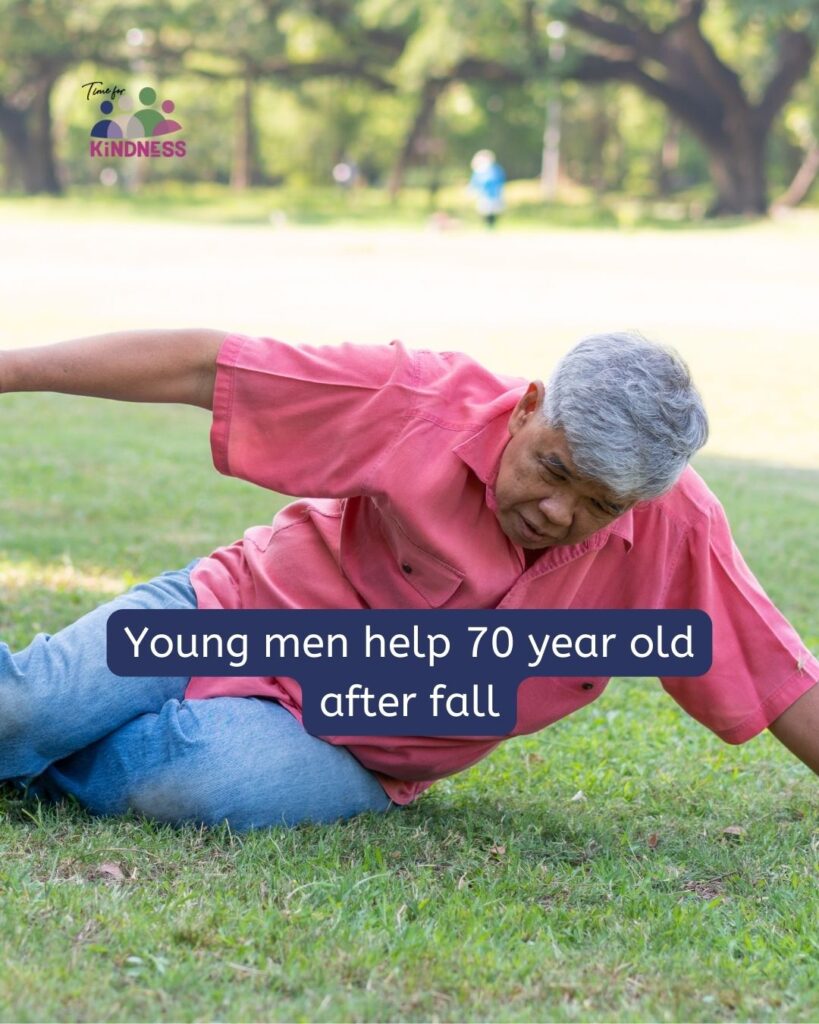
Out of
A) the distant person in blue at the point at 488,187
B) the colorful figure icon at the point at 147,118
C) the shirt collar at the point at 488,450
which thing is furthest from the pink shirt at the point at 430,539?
the distant person in blue at the point at 488,187

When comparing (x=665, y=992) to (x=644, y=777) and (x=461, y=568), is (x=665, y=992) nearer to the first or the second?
(x=461, y=568)

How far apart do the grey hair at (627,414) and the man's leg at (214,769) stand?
0.94 meters

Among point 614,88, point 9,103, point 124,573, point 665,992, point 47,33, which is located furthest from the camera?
point 614,88

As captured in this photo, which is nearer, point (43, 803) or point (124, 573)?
point (43, 803)

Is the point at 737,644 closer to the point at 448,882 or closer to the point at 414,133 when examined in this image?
the point at 448,882

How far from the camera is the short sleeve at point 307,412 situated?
10.2 feet

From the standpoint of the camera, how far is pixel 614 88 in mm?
53438

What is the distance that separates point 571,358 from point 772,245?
77.3 feet

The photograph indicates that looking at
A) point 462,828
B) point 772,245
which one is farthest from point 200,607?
point 772,245

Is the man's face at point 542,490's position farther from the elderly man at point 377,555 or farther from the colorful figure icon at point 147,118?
the colorful figure icon at point 147,118

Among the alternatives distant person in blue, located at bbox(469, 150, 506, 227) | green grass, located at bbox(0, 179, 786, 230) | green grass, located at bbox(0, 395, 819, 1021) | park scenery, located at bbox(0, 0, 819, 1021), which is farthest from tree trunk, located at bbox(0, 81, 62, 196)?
green grass, located at bbox(0, 395, 819, 1021)

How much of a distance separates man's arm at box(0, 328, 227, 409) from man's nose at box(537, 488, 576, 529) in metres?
0.75

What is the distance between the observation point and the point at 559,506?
2.96 metres

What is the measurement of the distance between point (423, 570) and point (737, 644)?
0.72 metres
